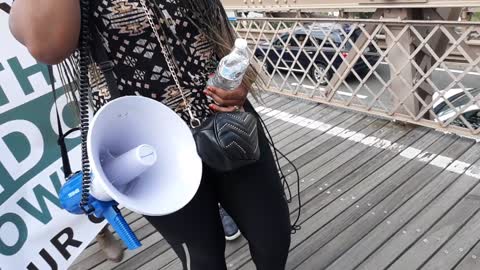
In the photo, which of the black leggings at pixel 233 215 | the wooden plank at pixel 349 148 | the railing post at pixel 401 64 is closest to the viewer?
the black leggings at pixel 233 215

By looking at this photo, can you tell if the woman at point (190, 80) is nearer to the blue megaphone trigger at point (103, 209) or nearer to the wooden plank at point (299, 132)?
the blue megaphone trigger at point (103, 209)

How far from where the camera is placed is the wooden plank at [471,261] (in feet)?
5.80

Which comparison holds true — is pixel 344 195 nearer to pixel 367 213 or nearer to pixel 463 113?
pixel 367 213

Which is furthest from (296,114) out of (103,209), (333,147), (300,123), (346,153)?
(103,209)

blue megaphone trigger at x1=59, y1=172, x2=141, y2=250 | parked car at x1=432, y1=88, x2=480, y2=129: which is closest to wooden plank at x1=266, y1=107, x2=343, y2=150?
parked car at x1=432, y1=88, x2=480, y2=129

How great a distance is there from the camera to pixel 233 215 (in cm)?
104

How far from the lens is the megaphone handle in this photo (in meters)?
0.80

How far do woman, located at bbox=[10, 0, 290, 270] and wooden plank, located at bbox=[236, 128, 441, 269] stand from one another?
114 cm

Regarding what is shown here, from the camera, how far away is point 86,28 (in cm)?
79

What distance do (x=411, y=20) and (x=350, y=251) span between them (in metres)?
1.87

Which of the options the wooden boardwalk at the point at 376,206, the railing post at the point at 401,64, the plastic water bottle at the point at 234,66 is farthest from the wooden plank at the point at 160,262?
the railing post at the point at 401,64

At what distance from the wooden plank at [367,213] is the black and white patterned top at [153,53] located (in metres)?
1.28

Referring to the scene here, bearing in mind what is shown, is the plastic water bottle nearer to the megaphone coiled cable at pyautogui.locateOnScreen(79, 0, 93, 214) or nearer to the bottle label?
the bottle label

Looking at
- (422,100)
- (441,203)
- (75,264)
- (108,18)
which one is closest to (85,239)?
(75,264)
